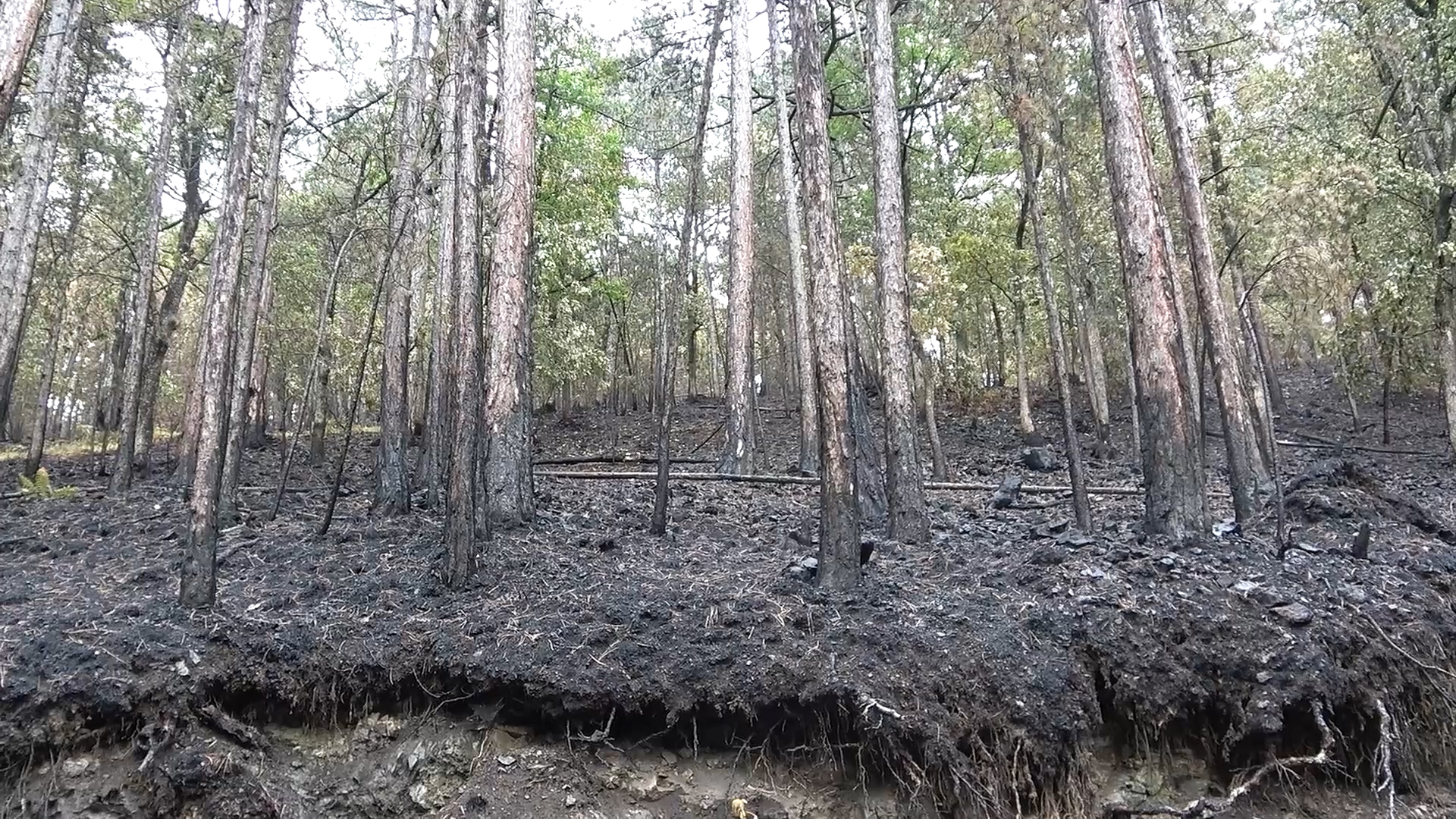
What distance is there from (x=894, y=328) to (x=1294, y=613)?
3.65 m

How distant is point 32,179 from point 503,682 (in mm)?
8729

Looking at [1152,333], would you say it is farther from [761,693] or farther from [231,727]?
[231,727]

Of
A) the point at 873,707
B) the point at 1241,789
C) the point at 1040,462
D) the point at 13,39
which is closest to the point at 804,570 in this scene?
the point at 873,707

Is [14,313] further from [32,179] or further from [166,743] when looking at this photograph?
[166,743]

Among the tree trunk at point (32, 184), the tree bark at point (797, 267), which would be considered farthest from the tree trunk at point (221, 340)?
the tree bark at point (797, 267)

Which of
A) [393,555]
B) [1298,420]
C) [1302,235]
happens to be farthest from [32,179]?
[1298,420]

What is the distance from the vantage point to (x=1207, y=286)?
7.39m

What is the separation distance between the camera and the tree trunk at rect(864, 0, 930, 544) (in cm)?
661

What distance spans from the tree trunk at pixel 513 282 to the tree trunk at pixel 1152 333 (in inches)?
200

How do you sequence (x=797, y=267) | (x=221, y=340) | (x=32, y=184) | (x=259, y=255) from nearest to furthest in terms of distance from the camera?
(x=221, y=340), (x=259, y=255), (x=32, y=184), (x=797, y=267)

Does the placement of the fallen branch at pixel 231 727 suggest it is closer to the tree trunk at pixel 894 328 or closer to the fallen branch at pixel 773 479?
the tree trunk at pixel 894 328

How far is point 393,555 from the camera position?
628 cm

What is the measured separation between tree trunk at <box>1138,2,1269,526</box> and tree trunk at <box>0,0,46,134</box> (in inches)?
372

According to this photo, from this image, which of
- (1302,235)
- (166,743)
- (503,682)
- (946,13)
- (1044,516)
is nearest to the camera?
(166,743)
